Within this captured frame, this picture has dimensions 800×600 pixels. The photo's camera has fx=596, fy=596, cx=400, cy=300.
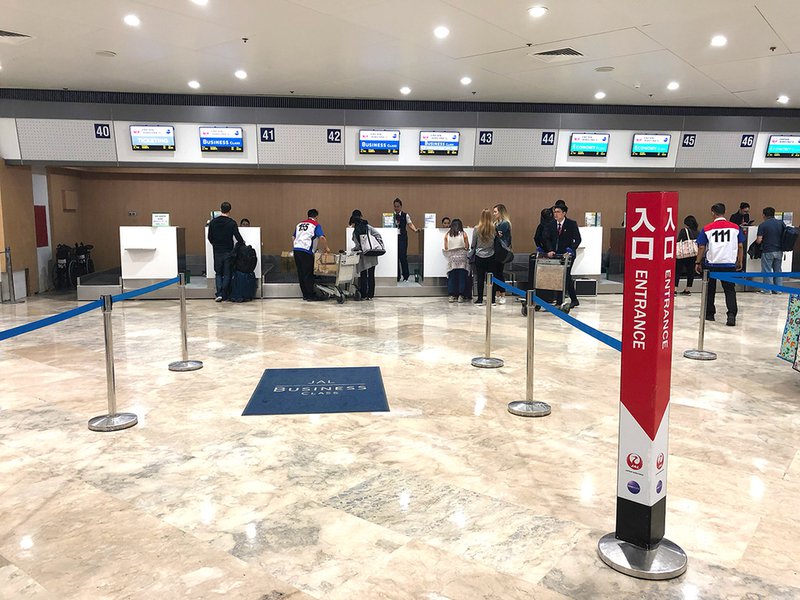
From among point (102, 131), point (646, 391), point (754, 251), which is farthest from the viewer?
point (754, 251)

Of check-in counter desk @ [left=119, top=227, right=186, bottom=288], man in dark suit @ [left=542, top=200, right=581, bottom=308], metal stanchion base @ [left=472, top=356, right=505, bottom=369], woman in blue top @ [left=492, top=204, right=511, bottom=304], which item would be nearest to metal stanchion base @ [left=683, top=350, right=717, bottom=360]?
metal stanchion base @ [left=472, top=356, right=505, bottom=369]

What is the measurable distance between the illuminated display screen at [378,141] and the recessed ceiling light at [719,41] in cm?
563

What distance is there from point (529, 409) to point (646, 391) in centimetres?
216

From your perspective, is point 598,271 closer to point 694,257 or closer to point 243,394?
point 694,257

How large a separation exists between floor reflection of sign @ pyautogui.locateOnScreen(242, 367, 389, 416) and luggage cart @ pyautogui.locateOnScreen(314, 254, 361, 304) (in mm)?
4540

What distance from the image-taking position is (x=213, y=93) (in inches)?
421

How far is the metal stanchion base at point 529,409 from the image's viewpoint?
4.58 metres

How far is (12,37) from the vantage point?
715 centimetres

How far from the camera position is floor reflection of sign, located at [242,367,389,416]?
475 centimetres

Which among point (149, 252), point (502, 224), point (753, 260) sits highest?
point (502, 224)

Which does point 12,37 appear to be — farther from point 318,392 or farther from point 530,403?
point 530,403

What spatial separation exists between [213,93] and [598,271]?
7.94m

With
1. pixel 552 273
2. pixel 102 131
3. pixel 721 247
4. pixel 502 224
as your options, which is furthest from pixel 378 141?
pixel 721 247

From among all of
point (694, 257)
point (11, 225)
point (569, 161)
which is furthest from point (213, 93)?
point (694, 257)
